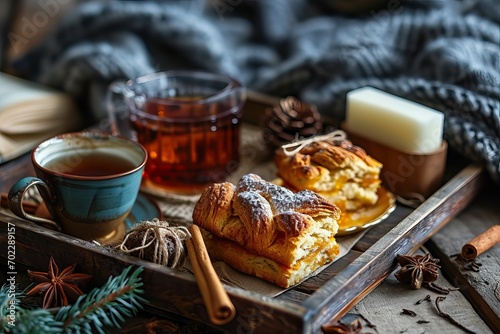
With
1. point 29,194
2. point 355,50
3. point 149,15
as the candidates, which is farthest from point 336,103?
point 29,194

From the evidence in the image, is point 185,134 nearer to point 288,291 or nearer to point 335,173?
point 335,173

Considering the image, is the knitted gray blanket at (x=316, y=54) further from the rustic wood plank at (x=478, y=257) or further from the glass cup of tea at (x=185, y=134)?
the glass cup of tea at (x=185, y=134)

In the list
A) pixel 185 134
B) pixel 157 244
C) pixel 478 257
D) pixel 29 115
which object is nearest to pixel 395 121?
pixel 478 257

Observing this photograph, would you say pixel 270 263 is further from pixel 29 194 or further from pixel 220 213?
pixel 29 194

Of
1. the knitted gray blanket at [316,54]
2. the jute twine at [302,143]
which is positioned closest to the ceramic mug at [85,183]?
the jute twine at [302,143]

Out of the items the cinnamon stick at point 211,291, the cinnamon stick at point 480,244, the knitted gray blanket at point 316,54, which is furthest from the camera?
the knitted gray blanket at point 316,54
